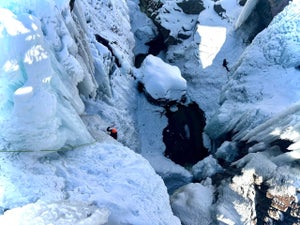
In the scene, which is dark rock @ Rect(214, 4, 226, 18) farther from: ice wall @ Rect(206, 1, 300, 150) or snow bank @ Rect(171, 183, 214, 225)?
snow bank @ Rect(171, 183, 214, 225)

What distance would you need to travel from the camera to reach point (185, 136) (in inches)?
425

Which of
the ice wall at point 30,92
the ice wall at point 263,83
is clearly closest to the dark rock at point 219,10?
the ice wall at point 263,83

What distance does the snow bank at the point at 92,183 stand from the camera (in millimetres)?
4320

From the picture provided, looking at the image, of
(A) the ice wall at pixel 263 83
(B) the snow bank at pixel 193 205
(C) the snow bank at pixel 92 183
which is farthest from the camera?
(A) the ice wall at pixel 263 83

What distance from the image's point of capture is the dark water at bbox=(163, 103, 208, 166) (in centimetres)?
1037

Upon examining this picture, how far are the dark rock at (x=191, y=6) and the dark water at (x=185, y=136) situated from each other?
497 centimetres

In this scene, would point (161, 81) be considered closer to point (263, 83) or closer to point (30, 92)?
point (263, 83)

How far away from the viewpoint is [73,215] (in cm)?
388

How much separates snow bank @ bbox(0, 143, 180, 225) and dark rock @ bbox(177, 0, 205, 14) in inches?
405

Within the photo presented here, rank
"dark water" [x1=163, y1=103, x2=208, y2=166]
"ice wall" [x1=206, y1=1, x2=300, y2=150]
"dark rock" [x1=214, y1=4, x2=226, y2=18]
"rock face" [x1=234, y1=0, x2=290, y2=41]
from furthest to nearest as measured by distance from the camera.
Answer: "dark rock" [x1=214, y1=4, x2=226, y2=18], "rock face" [x1=234, y1=0, x2=290, y2=41], "dark water" [x1=163, y1=103, x2=208, y2=166], "ice wall" [x1=206, y1=1, x2=300, y2=150]

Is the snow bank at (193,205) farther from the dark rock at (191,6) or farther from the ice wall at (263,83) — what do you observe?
the dark rock at (191,6)

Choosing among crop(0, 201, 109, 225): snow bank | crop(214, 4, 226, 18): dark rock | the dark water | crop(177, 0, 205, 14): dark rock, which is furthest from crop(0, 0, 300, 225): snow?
crop(177, 0, 205, 14): dark rock

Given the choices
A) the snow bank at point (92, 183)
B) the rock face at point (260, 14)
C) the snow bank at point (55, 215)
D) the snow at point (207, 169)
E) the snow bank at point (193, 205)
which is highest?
the rock face at point (260, 14)

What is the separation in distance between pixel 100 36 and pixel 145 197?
6148 mm
